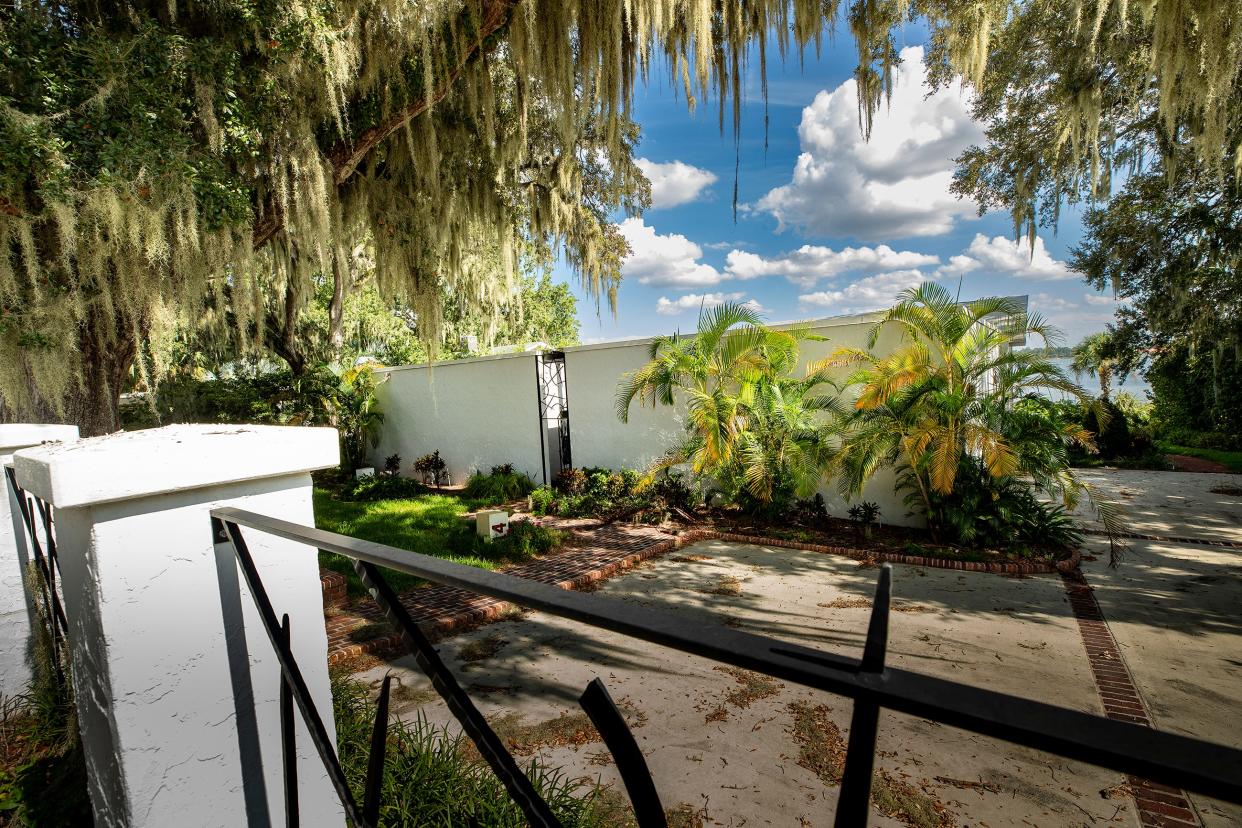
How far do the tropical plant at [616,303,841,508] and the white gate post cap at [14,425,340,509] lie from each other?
18.6 feet

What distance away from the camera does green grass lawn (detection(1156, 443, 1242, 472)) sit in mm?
11187

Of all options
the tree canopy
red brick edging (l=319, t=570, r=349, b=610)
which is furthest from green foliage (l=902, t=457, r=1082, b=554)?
red brick edging (l=319, t=570, r=349, b=610)

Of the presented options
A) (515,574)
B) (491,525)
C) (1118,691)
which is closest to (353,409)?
(491,525)

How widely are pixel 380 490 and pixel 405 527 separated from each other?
2.74 meters

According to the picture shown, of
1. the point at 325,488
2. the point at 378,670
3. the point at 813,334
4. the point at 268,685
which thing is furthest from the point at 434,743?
the point at 325,488

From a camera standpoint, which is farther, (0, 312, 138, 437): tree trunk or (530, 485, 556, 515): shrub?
(530, 485, 556, 515): shrub

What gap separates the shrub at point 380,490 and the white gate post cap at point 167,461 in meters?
8.77

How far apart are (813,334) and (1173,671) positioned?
4.68m

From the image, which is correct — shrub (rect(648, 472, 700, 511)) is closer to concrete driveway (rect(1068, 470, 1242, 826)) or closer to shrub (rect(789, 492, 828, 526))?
shrub (rect(789, 492, 828, 526))

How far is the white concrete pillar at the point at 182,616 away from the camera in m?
1.04

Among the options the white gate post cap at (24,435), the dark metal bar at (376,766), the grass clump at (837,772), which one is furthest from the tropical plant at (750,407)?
the dark metal bar at (376,766)

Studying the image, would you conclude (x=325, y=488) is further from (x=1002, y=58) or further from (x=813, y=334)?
(x=1002, y=58)

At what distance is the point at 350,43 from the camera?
4312 mm

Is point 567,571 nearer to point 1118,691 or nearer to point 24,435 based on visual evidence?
point 1118,691
